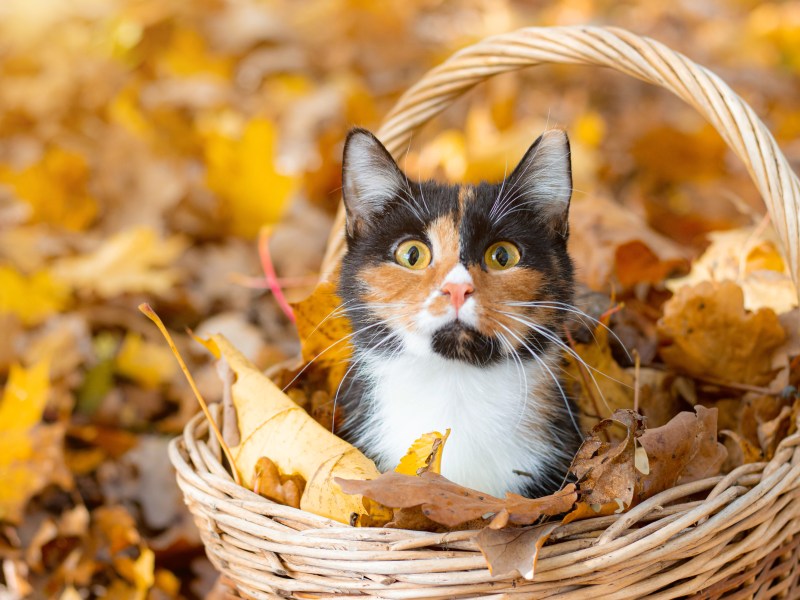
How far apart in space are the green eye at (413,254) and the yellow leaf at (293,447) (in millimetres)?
229

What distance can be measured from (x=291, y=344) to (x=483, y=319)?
1.03 metres

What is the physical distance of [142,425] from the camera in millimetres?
1749

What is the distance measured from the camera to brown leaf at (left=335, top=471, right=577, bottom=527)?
81 centimetres

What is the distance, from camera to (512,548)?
79cm

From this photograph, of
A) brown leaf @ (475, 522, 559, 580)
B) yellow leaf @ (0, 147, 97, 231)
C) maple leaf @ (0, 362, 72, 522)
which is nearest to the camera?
brown leaf @ (475, 522, 559, 580)

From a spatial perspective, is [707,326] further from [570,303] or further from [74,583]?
[74,583]

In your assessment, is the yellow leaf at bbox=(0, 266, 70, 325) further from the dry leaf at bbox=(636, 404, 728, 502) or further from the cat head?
the dry leaf at bbox=(636, 404, 728, 502)

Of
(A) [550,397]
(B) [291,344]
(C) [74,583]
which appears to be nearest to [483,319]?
(A) [550,397]

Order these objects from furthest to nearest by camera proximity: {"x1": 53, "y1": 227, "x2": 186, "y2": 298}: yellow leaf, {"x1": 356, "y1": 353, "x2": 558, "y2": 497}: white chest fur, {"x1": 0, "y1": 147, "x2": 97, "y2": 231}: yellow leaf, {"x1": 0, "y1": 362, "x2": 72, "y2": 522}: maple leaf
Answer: {"x1": 0, "y1": 147, "x2": 97, "y2": 231}: yellow leaf
{"x1": 53, "y1": 227, "x2": 186, "y2": 298}: yellow leaf
{"x1": 0, "y1": 362, "x2": 72, "y2": 522}: maple leaf
{"x1": 356, "y1": 353, "x2": 558, "y2": 497}: white chest fur

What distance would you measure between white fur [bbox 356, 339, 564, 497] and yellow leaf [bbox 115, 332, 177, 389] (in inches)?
34.8

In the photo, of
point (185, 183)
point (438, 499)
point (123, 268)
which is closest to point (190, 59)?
point (185, 183)

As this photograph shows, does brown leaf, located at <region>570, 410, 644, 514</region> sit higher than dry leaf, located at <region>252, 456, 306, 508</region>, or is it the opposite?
brown leaf, located at <region>570, 410, 644, 514</region>

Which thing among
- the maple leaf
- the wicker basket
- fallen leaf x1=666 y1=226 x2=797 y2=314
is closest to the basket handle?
the wicker basket

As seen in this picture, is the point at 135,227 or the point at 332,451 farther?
the point at 135,227
